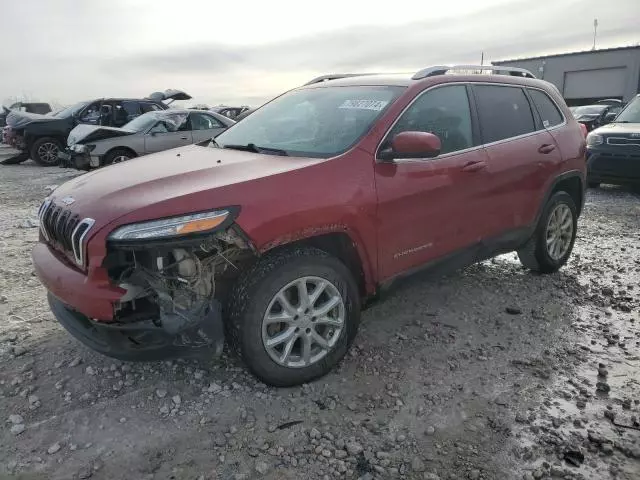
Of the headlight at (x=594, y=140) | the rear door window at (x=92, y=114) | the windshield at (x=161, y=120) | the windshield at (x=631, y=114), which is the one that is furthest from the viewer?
the rear door window at (x=92, y=114)

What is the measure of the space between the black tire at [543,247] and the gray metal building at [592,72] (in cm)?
3202

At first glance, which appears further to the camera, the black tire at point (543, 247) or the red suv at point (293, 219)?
the black tire at point (543, 247)

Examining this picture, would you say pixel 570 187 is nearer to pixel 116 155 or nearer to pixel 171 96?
pixel 116 155

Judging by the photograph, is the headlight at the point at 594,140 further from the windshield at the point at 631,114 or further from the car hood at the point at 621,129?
the windshield at the point at 631,114

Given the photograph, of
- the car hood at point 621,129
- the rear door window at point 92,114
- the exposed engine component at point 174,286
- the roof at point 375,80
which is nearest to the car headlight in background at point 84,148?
the rear door window at point 92,114

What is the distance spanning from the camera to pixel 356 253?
10.4ft

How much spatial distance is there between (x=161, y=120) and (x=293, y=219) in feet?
A: 30.3

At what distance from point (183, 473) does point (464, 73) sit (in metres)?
3.33

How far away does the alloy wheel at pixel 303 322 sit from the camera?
290 centimetres

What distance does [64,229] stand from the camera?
2.83 meters

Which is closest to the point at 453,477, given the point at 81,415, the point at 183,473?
the point at 183,473

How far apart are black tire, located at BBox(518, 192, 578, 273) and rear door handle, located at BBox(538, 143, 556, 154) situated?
1.44 feet

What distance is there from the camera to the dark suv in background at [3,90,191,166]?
1329 centimetres

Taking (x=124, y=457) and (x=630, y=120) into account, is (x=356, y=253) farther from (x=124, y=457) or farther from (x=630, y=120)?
(x=630, y=120)
